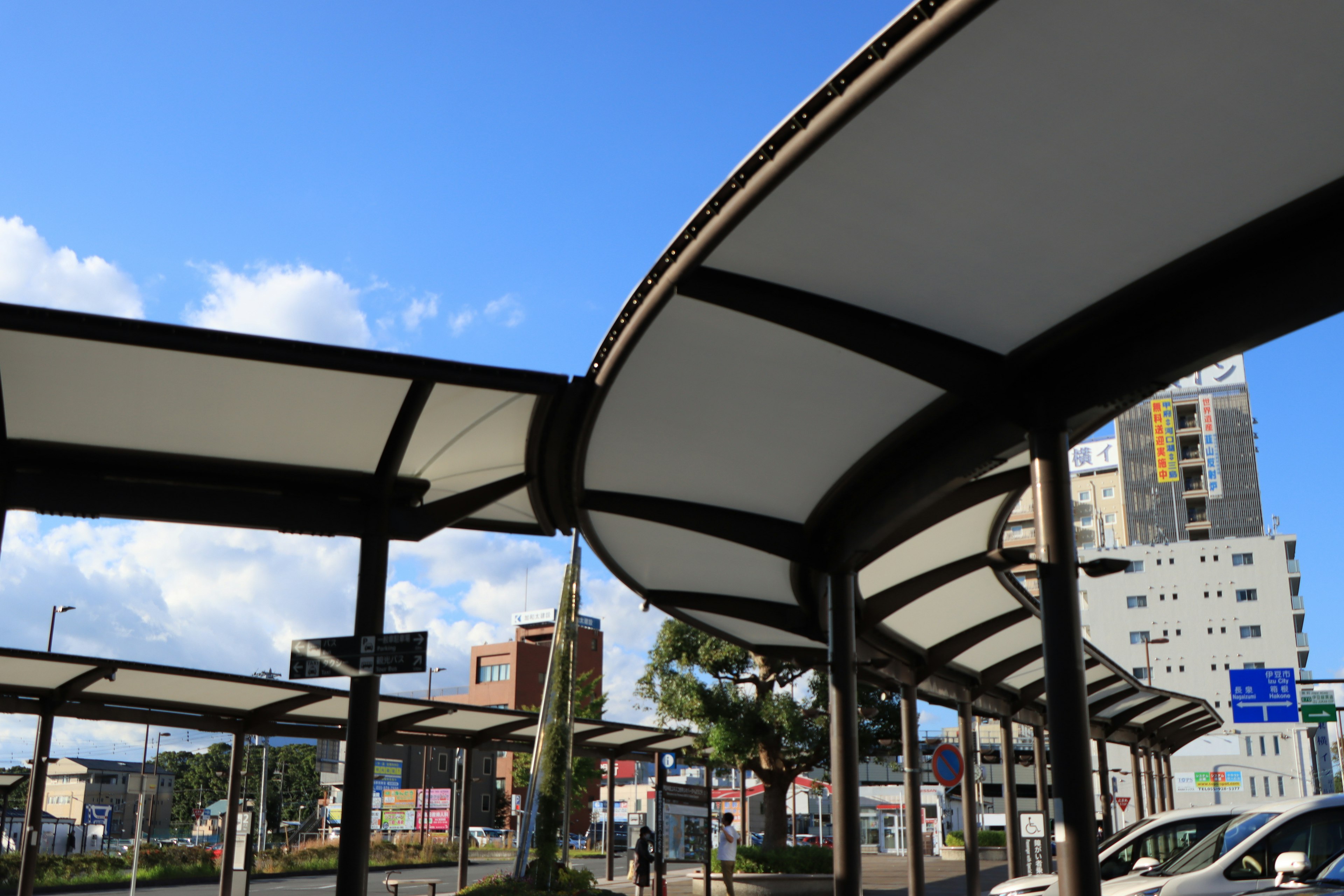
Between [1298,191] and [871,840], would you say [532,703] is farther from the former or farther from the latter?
[1298,191]

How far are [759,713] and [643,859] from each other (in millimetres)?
10600

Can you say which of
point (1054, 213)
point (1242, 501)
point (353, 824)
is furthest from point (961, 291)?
point (1242, 501)

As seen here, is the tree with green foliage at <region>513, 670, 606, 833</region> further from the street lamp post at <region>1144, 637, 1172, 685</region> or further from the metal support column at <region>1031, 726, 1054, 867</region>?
the street lamp post at <region>1144, 637, 1172, 685</region>

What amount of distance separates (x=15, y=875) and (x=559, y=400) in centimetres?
2617

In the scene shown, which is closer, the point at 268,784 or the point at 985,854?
the point at 985,854

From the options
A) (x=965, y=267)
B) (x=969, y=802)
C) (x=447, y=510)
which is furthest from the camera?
(x=969, y=802)

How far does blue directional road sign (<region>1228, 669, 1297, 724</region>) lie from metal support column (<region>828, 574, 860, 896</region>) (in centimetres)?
3264

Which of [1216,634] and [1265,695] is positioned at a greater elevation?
[1216,634]

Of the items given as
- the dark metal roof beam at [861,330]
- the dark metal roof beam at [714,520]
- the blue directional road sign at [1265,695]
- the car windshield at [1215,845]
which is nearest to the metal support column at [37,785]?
the dark metal roof beam at [714,520]

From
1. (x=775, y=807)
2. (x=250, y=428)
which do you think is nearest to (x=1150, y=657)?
(x=775, y=807)

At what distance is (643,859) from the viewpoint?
18641mm

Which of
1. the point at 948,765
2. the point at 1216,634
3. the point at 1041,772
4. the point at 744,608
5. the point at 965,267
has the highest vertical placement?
the point at 1216,634

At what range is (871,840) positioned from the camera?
251 feet

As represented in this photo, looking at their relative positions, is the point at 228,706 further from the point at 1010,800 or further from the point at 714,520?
the point at 1010,800
